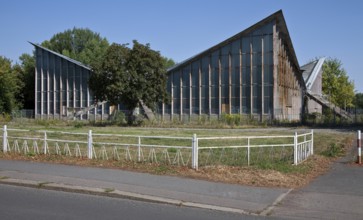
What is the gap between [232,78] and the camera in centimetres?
5600

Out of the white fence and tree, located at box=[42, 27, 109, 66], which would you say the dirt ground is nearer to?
the white fence

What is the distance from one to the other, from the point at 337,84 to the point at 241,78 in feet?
123

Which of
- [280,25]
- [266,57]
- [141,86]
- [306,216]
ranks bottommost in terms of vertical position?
[306,216]

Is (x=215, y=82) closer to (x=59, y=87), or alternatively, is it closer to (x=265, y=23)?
(x=265, y=23)

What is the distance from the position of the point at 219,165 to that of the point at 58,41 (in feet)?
277

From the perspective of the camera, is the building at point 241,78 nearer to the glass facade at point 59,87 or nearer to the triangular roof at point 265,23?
the triangular roof at point 265,23

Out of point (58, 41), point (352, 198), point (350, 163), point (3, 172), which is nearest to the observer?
point (352, 198)

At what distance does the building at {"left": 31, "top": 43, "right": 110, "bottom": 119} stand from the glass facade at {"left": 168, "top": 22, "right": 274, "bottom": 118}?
1364cm

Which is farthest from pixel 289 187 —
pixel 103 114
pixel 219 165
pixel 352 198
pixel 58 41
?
pixel 58 41

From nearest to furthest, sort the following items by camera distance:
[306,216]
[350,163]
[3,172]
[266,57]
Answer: [306,216] → [3,172] → [350,163] → [266,57]

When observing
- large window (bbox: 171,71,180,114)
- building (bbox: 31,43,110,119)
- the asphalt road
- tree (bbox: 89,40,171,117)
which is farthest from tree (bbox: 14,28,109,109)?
the asphalt road

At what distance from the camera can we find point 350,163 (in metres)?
14.5

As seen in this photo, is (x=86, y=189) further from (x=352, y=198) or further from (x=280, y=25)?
(x=280, y=25)

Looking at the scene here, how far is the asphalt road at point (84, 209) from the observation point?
24.4 feet
